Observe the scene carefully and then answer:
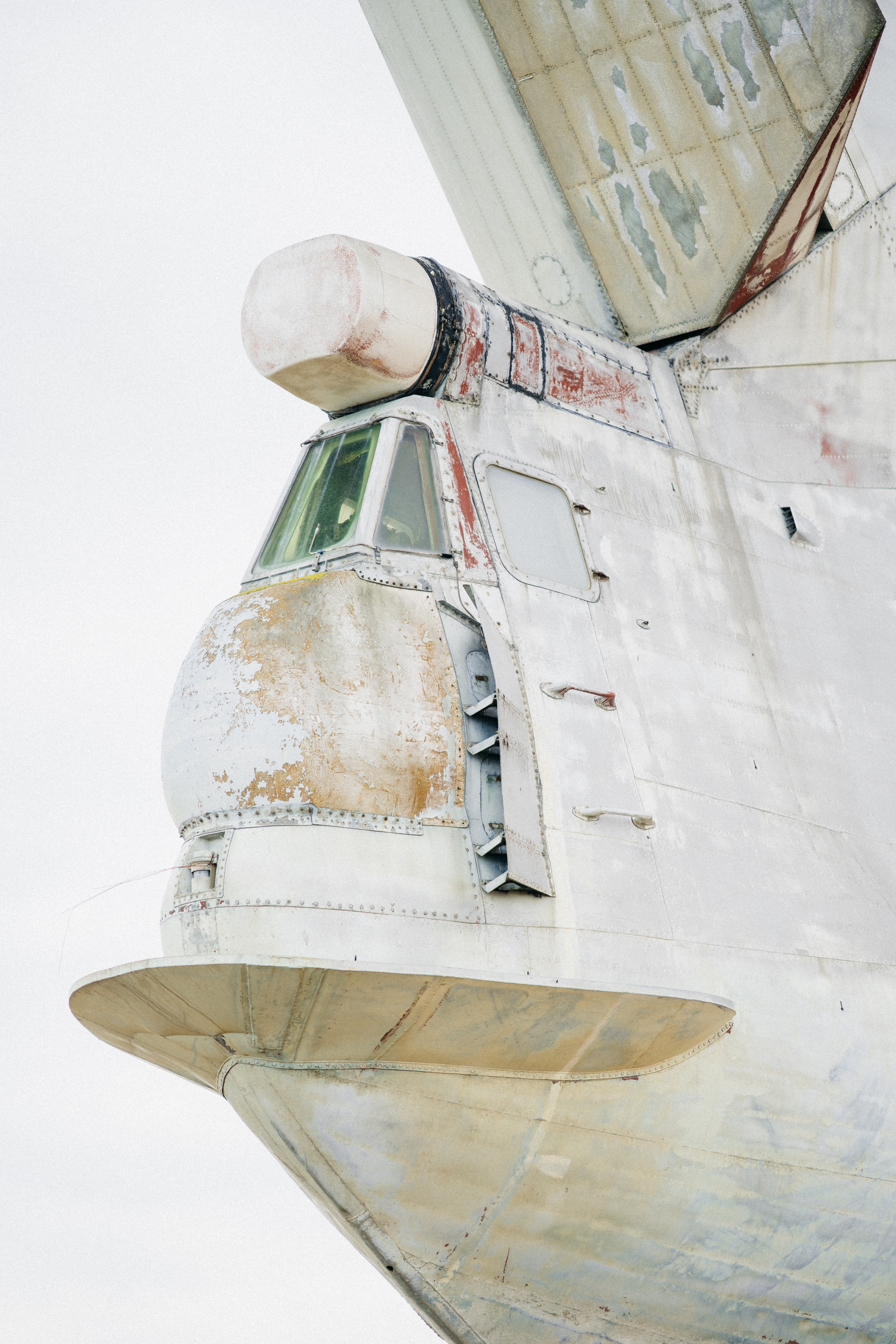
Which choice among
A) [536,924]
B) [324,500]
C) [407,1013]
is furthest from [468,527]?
[407,1013]

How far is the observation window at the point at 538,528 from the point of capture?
302 inches

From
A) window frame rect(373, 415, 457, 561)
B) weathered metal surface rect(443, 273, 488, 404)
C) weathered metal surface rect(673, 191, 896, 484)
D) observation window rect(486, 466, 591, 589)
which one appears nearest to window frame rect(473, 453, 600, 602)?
observation window rect(486, 466, 591, 589)

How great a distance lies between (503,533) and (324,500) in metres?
1.01

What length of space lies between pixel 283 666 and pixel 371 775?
2.21ft

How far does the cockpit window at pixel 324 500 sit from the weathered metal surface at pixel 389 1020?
245cm

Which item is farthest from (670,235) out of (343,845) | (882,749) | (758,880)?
(343,845)

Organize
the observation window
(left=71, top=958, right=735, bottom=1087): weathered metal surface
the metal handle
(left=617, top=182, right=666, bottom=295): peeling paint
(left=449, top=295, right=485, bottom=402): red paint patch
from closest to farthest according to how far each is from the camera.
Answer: (left=71, top=958, right=735, bottom=1087): weathered metal surface
the metal handle
the observation window
(left=449, top=295, right=485, bottom=402): red paint patch
(left=617, top=182, right=666, bottom=295): peeling paint

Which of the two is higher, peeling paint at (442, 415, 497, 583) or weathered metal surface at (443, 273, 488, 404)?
weathered metal surface at (443, 273, 488, 404)

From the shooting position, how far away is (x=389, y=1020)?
6.00 meters

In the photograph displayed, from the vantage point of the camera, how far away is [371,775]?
21.0ft

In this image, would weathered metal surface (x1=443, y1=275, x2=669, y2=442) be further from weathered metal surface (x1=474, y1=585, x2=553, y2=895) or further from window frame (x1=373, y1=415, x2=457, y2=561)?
weathered metal surface (x1=474, y1=585, x2=553, y2=895)

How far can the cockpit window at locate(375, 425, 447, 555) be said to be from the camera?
725cm

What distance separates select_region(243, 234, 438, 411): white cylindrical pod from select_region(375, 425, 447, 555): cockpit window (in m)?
0.42

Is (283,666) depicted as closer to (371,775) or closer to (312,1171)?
(371,775)
